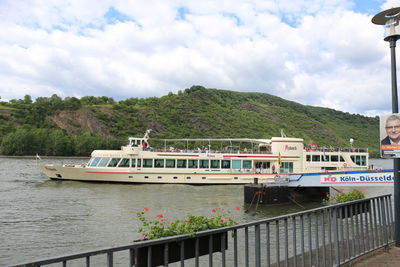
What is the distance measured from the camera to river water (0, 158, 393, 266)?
1359cm

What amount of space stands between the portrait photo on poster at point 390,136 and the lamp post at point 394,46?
0.77 ft

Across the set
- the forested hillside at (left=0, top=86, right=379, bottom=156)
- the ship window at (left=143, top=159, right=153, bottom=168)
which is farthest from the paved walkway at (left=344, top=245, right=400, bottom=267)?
the forested hillside at (left=0, top=86, right=379, bottom=156)

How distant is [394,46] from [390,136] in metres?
1.97

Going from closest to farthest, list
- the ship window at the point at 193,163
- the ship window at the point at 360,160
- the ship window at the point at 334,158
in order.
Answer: the ship window at the point at 193,163, the ship window at the point at 334,158, the ship window at the point at 360,160

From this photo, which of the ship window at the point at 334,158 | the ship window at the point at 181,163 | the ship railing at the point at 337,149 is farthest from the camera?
the ship window at the point at 334,158

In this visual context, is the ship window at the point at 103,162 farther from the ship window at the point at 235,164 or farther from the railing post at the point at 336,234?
the railing post at the point at 336,234

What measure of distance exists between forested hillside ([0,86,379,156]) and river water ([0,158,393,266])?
5955 centimetres

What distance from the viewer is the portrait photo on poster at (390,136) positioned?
678 cm

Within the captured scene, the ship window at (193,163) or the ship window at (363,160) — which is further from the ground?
the ship window at (363,160)

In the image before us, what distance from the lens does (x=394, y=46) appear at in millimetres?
7270

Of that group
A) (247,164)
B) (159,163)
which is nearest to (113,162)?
Result: (159,163)

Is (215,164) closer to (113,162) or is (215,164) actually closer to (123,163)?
(123,163)

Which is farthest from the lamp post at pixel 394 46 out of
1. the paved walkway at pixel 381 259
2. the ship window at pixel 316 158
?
the ship window at pixel 316 158

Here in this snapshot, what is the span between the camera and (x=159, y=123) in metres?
123
